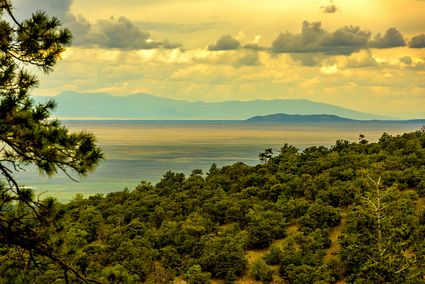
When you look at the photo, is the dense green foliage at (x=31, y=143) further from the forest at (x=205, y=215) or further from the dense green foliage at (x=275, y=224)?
the dense green foliage at (x=275, y=224)

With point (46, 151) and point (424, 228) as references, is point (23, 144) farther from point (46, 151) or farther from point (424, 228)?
point (424, 228)

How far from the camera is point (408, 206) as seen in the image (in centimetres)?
4131

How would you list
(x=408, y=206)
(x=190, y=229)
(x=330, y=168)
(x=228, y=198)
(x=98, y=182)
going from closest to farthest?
(x=408, y=206) → (x=190, y=229) → (x=228, y=198) → (x=330, y=168) → (x=98, y=182)

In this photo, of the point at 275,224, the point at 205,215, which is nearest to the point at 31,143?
the point at 275,224

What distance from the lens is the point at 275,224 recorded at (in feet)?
151

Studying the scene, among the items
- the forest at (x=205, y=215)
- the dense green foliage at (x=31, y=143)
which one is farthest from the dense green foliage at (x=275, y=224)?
the dense green foliage at (x=31, y=143)

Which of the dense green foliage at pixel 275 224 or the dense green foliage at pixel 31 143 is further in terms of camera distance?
the dense green foliage at pixel 275 224

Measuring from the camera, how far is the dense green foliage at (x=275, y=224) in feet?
103

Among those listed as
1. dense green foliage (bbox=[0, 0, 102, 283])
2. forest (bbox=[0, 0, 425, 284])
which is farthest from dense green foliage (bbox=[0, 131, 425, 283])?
dense green foliage (bbox=[0, 0, 102, 283])

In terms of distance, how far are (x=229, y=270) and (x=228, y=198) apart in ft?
50.2

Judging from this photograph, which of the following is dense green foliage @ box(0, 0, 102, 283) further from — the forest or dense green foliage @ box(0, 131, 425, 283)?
dense green foliage @ box(0, 131, 425, 283)

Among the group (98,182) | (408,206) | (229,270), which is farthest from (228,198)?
(98,182)

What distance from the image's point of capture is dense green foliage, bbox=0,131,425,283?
1236 inches

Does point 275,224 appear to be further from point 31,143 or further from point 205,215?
point 31,143
